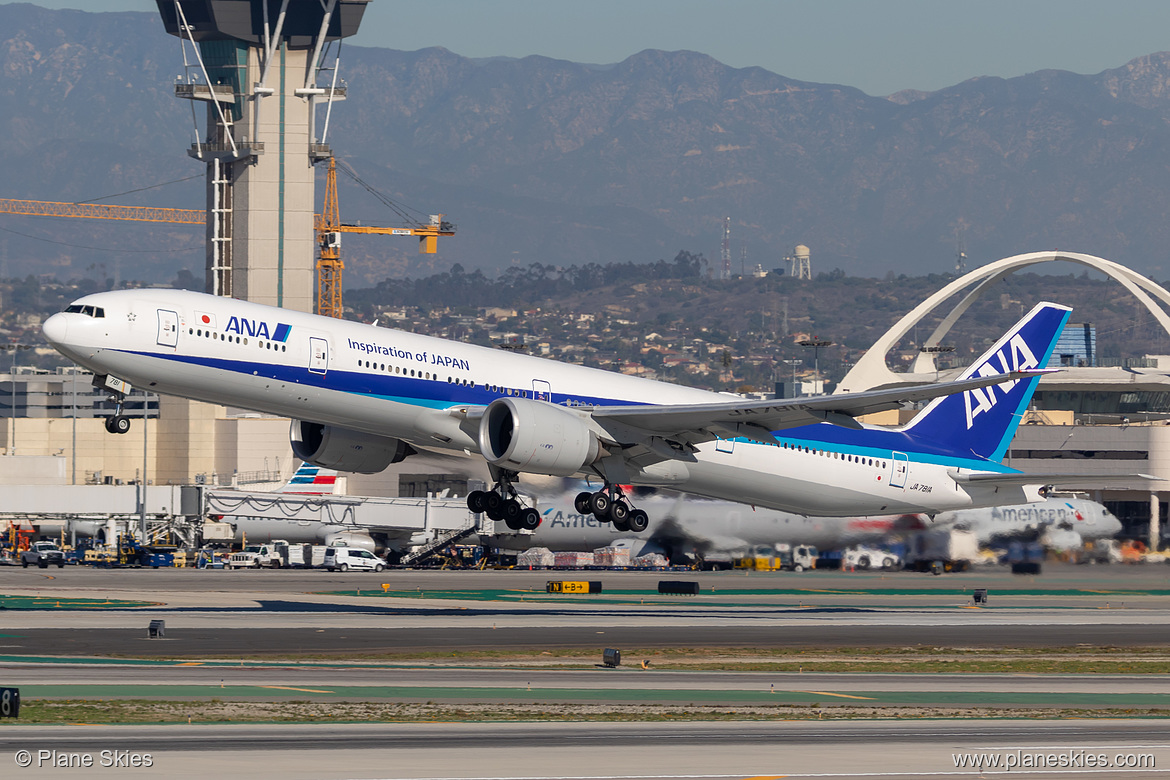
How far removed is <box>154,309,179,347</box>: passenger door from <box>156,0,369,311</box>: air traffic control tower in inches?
5110

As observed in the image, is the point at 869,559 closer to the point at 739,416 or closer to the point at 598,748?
the point at 739,416

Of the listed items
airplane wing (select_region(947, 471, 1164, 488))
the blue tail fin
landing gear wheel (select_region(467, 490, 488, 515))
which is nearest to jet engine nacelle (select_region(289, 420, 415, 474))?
landing gear wheel (select_region(467, 490, 488, 515))

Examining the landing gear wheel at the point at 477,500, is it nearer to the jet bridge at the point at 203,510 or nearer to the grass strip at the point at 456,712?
the grass strip at the point at 456,712

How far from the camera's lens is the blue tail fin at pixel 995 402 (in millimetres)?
54688

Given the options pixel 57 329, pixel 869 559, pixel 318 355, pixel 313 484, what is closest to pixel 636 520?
pixel 318 355

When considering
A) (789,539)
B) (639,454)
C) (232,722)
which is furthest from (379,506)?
(232,722)

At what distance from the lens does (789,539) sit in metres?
71.8

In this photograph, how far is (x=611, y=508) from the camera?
158 ft

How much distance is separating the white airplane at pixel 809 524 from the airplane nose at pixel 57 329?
30.0 meters

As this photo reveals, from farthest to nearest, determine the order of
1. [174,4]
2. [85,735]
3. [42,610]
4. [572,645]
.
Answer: [174,4] → [42,610] → [572,645] → [85,735]

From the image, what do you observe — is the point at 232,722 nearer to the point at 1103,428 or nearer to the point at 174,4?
the point at 1103,428

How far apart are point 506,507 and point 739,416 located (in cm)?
818

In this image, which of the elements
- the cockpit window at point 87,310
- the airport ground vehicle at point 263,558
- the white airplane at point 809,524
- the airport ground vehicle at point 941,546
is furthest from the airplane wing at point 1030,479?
the airport ground vehicle at point 263,558

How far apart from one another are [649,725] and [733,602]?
38.5 m
